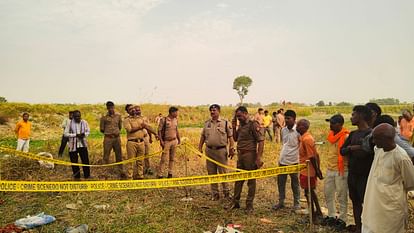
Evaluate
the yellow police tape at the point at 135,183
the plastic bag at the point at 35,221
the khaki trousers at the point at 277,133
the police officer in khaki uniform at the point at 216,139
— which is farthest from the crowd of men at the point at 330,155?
the khaki trousers at the point at 277,133

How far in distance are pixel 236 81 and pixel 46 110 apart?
51.6 m

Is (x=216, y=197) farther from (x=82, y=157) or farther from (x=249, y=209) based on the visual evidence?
(x=82, y=157)

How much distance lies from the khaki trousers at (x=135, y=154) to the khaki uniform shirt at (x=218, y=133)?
2.07 meters

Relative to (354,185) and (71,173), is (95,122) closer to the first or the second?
(71,173)

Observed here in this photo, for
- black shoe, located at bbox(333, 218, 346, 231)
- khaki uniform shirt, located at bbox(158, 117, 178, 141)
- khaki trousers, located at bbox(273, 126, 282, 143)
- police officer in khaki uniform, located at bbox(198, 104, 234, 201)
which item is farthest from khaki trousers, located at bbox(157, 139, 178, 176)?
khaki trousers, located at bbox(273, 126, 282, 143)

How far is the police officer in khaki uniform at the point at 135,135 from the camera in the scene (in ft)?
24.9

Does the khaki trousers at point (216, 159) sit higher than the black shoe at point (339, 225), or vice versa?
the khaki trousers at point (216, 159)

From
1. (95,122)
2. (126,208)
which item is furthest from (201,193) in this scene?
(95,122)

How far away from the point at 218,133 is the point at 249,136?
0.82 m

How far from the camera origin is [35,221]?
16.1 feet

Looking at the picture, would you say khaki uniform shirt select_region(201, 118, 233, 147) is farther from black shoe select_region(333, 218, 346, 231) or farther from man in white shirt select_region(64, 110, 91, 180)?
man in white shirt select_region(64, 110, 91, 180)

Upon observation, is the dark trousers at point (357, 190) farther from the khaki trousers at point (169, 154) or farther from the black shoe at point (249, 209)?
the khaki trousers at point (169, 154)

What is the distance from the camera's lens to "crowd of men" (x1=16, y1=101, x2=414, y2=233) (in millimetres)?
3158

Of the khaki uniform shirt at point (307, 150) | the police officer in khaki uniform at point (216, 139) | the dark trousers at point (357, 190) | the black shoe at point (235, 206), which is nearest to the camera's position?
the dark trousers at point (357, 190)
